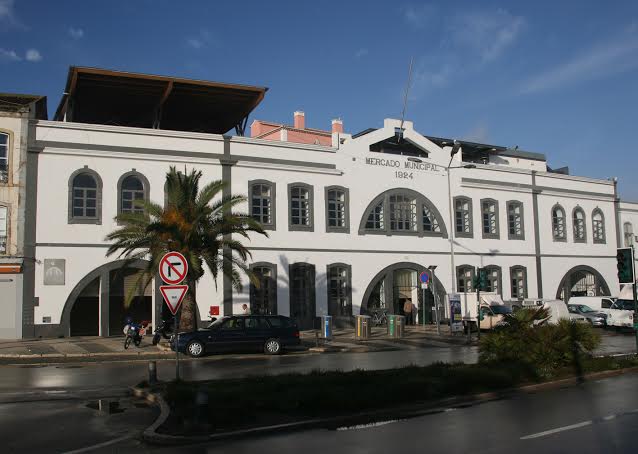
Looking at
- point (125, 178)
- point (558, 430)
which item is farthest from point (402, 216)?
point (558, 430)

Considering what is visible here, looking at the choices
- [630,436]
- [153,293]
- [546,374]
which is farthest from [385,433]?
[153,293]

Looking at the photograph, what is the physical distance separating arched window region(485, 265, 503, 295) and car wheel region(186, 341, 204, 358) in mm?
24141

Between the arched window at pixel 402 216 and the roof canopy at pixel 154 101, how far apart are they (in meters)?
9.11

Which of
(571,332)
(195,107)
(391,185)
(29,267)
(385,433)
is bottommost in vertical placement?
(385,433)

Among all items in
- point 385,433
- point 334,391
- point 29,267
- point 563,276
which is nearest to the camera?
point 385,433

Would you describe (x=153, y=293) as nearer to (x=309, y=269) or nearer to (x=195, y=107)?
(x=309, y=269)

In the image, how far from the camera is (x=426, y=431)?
10078 millimetres

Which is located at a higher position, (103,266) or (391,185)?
(391,185)

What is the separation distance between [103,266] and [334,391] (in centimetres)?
2148

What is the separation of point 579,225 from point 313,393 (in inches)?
1608

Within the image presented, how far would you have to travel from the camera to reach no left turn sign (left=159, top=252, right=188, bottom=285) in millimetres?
13473

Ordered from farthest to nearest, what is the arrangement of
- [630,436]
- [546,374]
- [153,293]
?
1. [153,293]
2. [546,374]
3. [630,436]

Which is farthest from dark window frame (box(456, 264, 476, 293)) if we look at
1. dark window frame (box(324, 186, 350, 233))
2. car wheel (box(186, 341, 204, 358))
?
car wheel (box(186, 341, 204, 358))

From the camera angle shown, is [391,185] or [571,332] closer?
[571,332]
